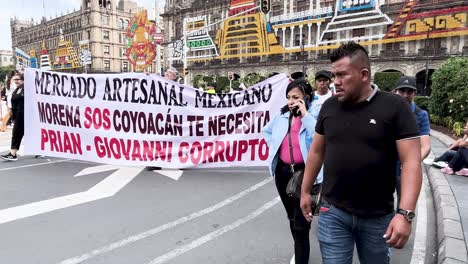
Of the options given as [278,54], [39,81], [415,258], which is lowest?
[415,258]

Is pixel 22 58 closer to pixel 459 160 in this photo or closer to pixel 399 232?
pixel 459 160

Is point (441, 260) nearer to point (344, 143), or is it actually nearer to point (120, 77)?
point (344, 143)

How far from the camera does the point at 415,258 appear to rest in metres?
3.50

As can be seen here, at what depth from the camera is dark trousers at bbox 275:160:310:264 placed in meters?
2.93

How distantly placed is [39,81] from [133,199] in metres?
3.69

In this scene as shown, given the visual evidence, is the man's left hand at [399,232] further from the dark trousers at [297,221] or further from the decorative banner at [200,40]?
the decorative banner at [200,40]

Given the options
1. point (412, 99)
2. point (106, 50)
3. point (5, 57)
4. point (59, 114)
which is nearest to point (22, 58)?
point (106, 50)

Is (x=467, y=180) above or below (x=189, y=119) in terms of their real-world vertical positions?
below

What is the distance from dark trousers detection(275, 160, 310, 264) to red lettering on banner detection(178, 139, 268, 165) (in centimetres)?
316

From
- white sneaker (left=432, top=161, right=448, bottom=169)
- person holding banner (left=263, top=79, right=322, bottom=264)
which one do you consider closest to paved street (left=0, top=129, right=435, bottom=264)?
person holding banner (left=263, top=79, right=322, bottom=264)

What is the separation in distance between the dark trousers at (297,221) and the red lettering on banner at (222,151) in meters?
3.16

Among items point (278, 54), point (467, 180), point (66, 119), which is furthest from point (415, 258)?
point (278, 54)

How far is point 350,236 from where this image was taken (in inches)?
85.0

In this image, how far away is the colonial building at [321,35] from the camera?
3184cm
